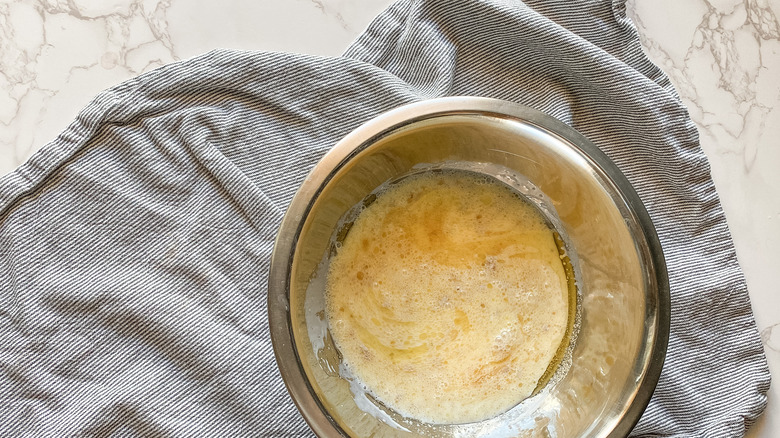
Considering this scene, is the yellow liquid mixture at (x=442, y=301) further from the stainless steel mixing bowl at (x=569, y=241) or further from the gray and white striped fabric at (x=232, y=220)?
the gray and white striped fabric at (x=232, y=220)

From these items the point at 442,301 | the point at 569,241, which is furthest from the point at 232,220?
the point at 569,241

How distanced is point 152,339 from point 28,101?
0.42 m

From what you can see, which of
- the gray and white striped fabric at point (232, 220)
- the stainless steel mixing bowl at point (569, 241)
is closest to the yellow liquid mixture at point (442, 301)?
the stainless steel mixing bowl at point (569, 241)

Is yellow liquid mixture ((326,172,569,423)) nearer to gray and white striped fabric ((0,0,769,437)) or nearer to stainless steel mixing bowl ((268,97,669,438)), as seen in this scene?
stainless steel mixing bowl ((268,97,669,438))

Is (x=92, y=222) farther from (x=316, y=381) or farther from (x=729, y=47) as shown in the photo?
(x=729, y=47)

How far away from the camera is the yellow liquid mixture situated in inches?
35.3

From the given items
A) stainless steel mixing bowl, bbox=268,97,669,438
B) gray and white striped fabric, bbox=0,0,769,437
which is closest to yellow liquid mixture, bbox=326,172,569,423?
stainless steel mixing bowl, bbox=268,97,669,438

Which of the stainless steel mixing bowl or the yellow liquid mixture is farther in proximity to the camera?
the yellow liquid mixture

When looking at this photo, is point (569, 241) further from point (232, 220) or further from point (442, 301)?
point (232, 220)

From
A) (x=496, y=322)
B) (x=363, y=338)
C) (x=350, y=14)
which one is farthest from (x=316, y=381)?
(x=350, y=14)

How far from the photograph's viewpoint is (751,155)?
1.04 meters

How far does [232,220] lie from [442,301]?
0.32 m

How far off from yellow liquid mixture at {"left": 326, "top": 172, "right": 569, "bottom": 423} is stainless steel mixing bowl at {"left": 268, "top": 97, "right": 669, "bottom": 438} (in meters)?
0.03

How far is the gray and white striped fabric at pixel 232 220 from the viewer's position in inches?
36.9
